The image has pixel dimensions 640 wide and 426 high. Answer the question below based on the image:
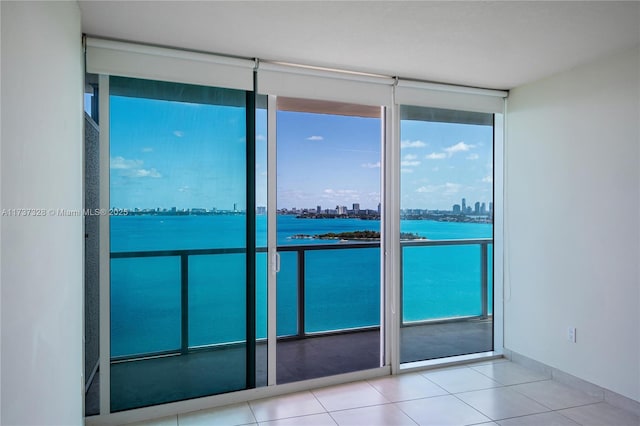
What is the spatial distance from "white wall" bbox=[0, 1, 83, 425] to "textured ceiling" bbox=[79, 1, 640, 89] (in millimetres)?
457

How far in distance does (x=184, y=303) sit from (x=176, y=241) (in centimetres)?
44

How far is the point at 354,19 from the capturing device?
242cm

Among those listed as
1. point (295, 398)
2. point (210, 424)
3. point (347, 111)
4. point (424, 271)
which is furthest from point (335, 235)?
point (210, 424)

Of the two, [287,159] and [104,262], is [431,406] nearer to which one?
[287,159]

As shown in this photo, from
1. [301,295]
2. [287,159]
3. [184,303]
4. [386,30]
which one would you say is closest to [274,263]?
[184,303]

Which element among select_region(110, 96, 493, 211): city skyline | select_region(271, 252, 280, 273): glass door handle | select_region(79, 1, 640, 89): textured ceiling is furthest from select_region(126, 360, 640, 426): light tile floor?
select_region(79, 1, 640, 89): textured ceiling

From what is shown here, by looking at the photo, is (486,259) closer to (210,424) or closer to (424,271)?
(424,271)

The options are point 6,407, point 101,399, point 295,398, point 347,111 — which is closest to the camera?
point 6,407

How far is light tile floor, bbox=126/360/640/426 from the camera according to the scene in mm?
2820

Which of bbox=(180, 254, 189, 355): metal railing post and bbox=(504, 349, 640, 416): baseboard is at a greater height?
bbox=(180, 254, 189, 355): metal railing post

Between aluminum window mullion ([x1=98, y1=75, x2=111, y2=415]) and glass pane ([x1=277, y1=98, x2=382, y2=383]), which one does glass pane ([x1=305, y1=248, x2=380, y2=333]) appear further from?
aluminum window mullion ([x1=98, y1=75, x2=111, y2=415])

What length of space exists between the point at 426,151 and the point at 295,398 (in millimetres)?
2359

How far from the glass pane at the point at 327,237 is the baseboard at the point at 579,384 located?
4.23 ft

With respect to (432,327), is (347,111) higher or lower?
higher
